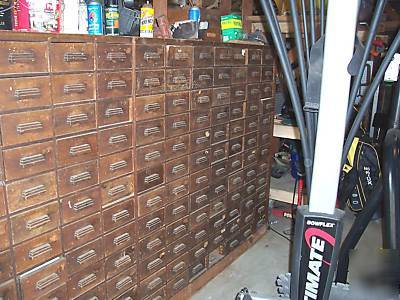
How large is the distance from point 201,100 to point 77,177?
0.79m

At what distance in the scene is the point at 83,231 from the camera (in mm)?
1380

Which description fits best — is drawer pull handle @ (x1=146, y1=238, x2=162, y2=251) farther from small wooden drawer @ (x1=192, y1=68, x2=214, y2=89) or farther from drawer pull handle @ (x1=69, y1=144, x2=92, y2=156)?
small wooden drawer @ (x1=192, y1=68, x2=214, y2=89)

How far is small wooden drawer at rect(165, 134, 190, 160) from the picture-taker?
5.63 feet

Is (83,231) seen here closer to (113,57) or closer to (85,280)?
(85,280)

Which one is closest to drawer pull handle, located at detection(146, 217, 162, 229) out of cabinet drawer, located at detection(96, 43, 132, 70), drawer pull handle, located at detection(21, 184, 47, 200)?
drawer pull handle, located at detection(21, 184, 47, 200)

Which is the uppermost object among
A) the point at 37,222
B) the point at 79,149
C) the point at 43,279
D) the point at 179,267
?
→ the point at 79,149

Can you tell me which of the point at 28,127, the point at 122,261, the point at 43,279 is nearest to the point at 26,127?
the point at 28,127

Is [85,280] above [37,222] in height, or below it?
below

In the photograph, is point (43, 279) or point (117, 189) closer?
point (43, 279)

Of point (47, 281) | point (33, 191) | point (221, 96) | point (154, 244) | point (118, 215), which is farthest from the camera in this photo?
point (221, 96)

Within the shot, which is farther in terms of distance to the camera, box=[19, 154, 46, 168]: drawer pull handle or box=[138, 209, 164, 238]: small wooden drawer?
box=[138, 209, 164, 238]: small wooden drawer

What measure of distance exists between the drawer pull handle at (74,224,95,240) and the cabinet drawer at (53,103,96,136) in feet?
1.20

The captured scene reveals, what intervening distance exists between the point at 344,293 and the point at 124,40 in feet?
3.72

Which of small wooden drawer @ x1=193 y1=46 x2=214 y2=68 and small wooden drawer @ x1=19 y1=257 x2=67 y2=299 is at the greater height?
small wooden drawer @ x1=193 y1=46 x2=214 y2=68
